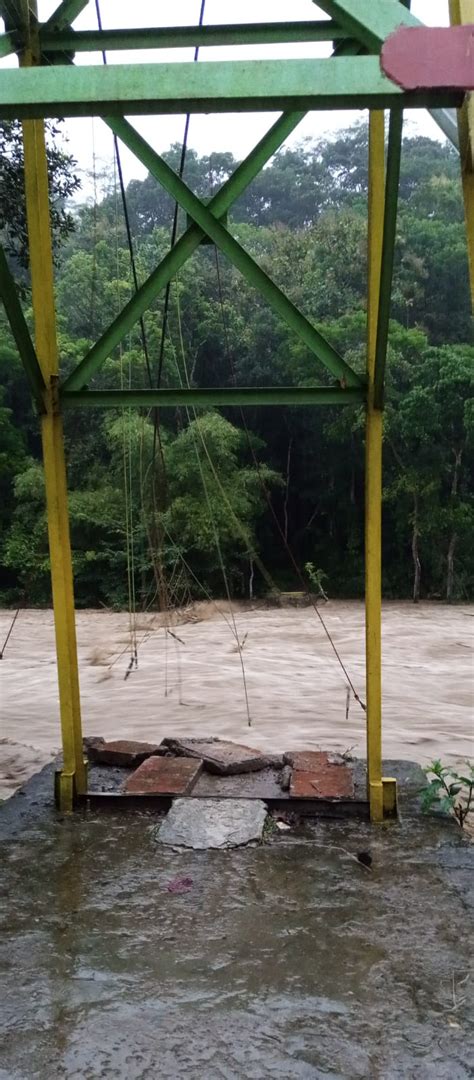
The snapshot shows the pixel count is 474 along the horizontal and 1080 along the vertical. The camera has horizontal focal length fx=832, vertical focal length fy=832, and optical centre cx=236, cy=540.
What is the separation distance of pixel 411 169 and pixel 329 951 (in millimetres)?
41514

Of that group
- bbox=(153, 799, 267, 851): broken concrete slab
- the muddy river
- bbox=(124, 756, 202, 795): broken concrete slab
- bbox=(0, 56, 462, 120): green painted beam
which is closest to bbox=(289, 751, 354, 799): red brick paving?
bbox=(153, 799, 267, 851): broken concrete slab

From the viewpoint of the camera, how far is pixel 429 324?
95.2ft

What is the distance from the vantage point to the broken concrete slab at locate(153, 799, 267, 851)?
4.34m

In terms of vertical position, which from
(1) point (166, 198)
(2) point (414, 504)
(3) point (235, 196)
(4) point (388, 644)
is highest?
(1) point (166, 198)

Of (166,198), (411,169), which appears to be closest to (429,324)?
(411,169)

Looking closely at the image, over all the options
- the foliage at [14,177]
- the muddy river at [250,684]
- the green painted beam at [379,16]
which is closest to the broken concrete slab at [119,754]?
the muddy river at [250,684]

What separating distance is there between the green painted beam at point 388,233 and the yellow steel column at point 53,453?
1.82m

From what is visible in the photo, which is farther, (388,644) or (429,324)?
(429,324)

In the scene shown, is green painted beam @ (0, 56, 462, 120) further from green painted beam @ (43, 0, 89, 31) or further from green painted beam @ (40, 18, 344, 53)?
green painted beam @ (43, 0, 89, 31)

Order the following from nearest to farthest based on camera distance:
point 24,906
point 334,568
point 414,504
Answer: point 24,906
point 414,504
point 334,568

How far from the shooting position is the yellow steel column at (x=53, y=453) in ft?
14.8

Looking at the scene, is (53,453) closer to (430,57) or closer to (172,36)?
(172,36)

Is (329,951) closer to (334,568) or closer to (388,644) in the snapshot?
(388,644)

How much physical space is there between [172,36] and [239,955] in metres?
4.53
